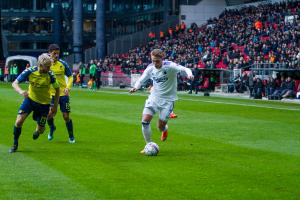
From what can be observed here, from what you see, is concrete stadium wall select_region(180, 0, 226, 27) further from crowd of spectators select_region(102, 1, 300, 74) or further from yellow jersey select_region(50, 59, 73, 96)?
yellow jersey select_region(50, 59, 73, 96)

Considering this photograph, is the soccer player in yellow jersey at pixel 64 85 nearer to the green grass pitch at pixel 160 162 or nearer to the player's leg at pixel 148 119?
the green grass pitch at pixel 160 162

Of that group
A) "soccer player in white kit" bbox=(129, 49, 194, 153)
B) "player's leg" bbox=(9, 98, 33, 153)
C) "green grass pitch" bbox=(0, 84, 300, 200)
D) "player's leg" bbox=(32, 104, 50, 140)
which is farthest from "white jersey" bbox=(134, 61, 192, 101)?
"player's leg" bbox=(9, 98, 33, 153)

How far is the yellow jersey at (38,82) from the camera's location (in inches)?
656

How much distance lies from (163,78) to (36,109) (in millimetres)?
2564

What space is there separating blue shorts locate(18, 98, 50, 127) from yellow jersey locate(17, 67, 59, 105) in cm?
8

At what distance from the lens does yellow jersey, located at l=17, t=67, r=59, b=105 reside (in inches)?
656

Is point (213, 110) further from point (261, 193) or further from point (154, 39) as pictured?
point (154, 39)

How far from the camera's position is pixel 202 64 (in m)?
55.2

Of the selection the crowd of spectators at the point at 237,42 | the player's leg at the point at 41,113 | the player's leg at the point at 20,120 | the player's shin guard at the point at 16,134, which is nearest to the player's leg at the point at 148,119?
the player's leg at the point at 41,113

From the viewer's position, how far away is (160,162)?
49.7 feet

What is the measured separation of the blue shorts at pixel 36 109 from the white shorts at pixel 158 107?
199cm

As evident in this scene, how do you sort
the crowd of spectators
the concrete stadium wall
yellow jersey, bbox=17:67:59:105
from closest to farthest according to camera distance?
yellow jersey, bbox=17:67:59:105 → the crowd of spectators → the concrete stadium wall

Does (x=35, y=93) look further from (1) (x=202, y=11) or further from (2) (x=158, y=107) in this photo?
(1) (x=202, y=11)

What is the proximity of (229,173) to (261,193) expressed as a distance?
6.77 ft
